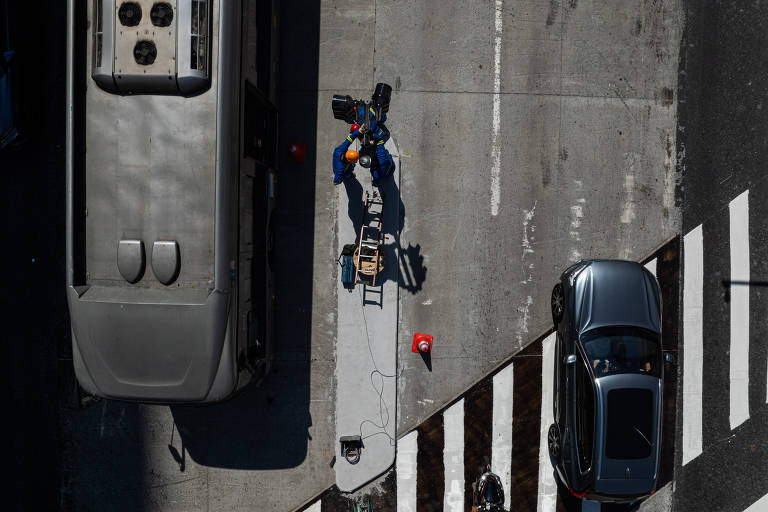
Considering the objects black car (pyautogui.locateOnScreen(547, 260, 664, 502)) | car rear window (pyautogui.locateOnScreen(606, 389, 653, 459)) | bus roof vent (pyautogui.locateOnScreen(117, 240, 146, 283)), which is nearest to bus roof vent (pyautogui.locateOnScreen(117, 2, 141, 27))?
bus roof vent (pyautogui.locateOnScreen(117, 240, 146, 283))

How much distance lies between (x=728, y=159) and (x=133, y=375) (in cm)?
1100

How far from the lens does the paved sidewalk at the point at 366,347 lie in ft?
28.9

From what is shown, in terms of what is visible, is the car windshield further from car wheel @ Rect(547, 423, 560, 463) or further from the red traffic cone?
the red traffic cone

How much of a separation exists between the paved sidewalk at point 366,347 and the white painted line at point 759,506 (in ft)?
22.8

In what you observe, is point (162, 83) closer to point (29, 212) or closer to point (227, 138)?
point (227, 138)

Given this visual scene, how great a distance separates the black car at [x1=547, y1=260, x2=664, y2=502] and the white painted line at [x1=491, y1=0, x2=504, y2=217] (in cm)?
202

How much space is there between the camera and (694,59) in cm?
878

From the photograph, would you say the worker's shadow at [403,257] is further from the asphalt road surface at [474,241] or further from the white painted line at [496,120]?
the white painted line at [496,120]

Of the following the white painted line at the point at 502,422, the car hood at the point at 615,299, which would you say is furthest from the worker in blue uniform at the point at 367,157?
the white painted line at the point at 502,422

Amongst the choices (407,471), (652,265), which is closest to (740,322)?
(652,265)

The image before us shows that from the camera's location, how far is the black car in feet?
25.0

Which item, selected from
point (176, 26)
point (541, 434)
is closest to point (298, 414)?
point (541, 434)

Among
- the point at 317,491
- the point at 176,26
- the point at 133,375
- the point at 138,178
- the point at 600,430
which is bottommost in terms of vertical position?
the point at 317,491

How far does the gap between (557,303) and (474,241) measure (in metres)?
1.87
